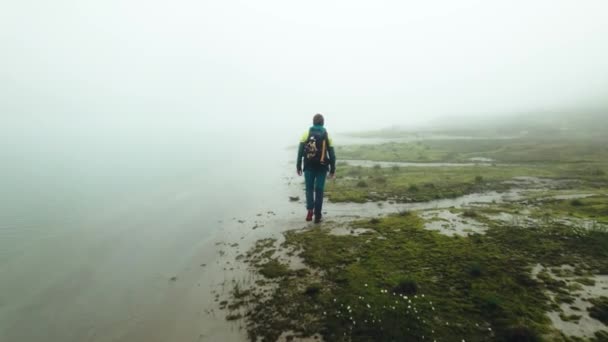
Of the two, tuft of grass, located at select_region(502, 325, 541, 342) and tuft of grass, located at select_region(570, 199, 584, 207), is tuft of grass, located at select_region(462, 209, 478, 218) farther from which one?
tuft of grass, located at select_region(502, 325, 541, 342)

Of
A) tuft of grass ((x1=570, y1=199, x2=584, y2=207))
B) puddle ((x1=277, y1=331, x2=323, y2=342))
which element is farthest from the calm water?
tuft of grass ((x1=570, y1=199, x2=584, y2=207))

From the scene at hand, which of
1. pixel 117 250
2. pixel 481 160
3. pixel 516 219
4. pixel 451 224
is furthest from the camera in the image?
pixel 481 160

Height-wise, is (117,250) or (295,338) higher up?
(295,338)

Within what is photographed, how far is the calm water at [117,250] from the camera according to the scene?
8312 mm

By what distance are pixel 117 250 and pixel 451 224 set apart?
668 inches

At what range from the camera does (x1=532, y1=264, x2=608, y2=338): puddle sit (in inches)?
240

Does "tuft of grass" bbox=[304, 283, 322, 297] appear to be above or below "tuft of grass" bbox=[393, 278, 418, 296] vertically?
below

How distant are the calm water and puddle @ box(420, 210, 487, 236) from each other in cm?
976

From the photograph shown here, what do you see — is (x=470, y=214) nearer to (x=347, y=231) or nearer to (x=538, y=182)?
(x=347, y=231)

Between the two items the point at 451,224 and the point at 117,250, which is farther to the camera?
the point at 117,250

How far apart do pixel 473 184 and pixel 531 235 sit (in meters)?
13.5

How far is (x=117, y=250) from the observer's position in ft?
47.9

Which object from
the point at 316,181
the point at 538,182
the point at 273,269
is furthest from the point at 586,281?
the point at 538,182

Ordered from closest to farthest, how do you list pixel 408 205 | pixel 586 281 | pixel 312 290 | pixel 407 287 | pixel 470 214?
1. pixel 407 287
2. pixel 586 281
3. pixel 312 290
4. pixel 470 214
5. pixel 408 205
